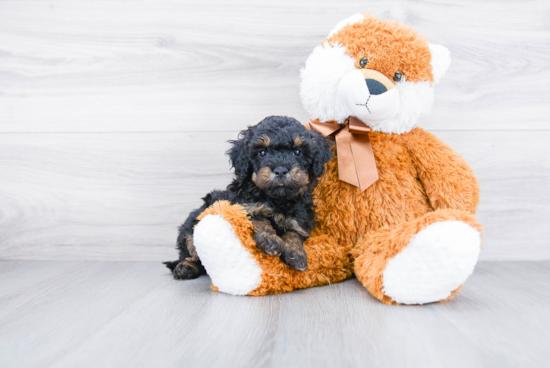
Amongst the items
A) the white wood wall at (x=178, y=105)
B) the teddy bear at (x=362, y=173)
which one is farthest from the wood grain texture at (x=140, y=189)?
the teddy bear at (x=362, y=173)

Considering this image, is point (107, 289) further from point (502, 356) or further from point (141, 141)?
point (502, 356)

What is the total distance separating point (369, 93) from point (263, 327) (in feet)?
2.25

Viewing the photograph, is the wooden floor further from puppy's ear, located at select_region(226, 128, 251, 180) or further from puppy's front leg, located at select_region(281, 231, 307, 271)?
puppy's ear, located at select_region(226, 128, 251, 180)

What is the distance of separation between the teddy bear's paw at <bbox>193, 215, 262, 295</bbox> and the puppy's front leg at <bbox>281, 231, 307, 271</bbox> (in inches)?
3.2

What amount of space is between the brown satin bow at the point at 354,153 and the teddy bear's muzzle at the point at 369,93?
0.16 ft

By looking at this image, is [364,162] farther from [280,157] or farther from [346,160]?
[280,157]

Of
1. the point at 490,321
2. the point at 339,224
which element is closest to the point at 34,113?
the point at 339,224

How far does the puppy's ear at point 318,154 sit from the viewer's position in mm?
1118

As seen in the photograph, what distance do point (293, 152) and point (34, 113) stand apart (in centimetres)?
114

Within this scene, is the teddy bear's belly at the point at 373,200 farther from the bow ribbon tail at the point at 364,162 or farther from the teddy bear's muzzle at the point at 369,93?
the teddy bear's muzzle at the point at 369,93

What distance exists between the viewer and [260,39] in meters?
1.57

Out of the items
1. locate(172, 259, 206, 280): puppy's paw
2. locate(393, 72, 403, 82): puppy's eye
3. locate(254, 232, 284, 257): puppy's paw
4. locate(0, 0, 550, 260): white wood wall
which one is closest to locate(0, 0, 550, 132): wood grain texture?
locate(0, 0, 550, 260): white wood wall

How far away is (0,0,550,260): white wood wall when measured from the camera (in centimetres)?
155

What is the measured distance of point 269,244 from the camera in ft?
3.34
